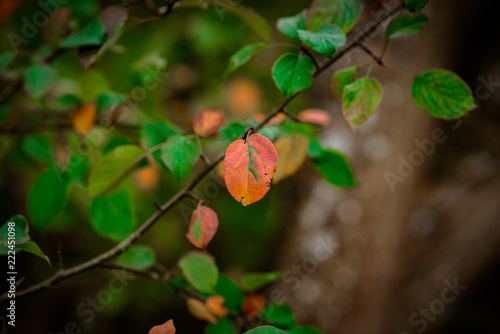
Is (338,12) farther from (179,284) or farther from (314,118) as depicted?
(179,284)

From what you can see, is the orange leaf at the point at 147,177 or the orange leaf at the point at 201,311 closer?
the orange leaf at the point at 201,311

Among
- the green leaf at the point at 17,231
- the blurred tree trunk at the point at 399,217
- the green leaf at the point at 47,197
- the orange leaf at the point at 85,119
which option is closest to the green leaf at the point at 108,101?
the orange leaf at the point at 85,119

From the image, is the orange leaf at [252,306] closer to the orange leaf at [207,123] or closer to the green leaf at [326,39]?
the orange leaf at [207,123]

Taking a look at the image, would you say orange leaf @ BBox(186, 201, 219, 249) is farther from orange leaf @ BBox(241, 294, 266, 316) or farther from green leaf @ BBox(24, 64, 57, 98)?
green leaf @ BBox(24, 64, 57, 98)

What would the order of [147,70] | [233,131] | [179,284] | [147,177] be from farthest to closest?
[147,177] → [147,70] → [179,284] → [233,131]

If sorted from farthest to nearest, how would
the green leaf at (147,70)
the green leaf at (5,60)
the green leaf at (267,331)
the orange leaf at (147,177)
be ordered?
the orange leaf at (147,177), the green leaf at (147,70), the green leaf at (5,60), the green leaf at (267,331)

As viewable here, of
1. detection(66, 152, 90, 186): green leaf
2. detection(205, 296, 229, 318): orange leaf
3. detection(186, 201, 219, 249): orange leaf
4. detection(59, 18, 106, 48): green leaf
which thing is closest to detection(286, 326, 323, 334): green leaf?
detection(205, 296, 229, 318): orange leaf

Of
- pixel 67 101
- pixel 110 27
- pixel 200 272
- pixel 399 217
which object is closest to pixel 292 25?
pixel 110 27
